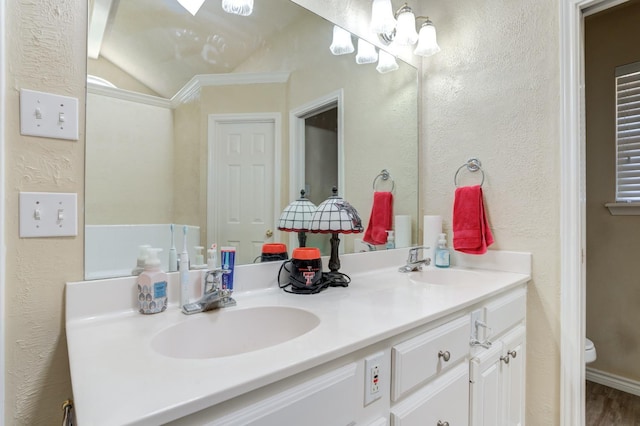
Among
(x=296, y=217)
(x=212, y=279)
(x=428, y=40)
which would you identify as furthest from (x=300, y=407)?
(x=428, y=40)

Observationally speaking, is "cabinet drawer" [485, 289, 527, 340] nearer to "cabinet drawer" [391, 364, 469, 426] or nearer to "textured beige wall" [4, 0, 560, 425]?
"textured beige wall" [4, 0, 560, 425]

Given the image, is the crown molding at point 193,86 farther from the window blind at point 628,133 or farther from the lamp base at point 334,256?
the window blind at point 628,133

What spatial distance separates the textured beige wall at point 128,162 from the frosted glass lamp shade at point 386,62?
1110 millimetres

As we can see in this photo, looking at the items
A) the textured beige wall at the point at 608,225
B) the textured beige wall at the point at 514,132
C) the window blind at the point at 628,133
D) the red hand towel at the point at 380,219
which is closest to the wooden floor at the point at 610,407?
the textured beige wall at the point at 608,225

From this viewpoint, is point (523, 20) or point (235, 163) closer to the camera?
point (235, 163)

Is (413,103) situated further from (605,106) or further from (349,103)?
(605,106)

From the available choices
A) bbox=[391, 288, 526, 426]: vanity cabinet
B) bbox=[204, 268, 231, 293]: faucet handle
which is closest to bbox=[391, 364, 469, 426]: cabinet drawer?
bbox=[391, 288, 526, 426]: vanity cabinet

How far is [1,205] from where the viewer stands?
75 cm

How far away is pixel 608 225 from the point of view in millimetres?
2182

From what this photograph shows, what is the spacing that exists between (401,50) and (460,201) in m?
0.88

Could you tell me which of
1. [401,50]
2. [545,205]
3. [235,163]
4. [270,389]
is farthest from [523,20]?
[270,389]

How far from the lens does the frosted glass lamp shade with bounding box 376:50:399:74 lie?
1722 mm

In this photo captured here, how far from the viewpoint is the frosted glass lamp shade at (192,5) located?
1068 millimetres

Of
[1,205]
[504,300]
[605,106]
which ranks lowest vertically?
[504,300]
